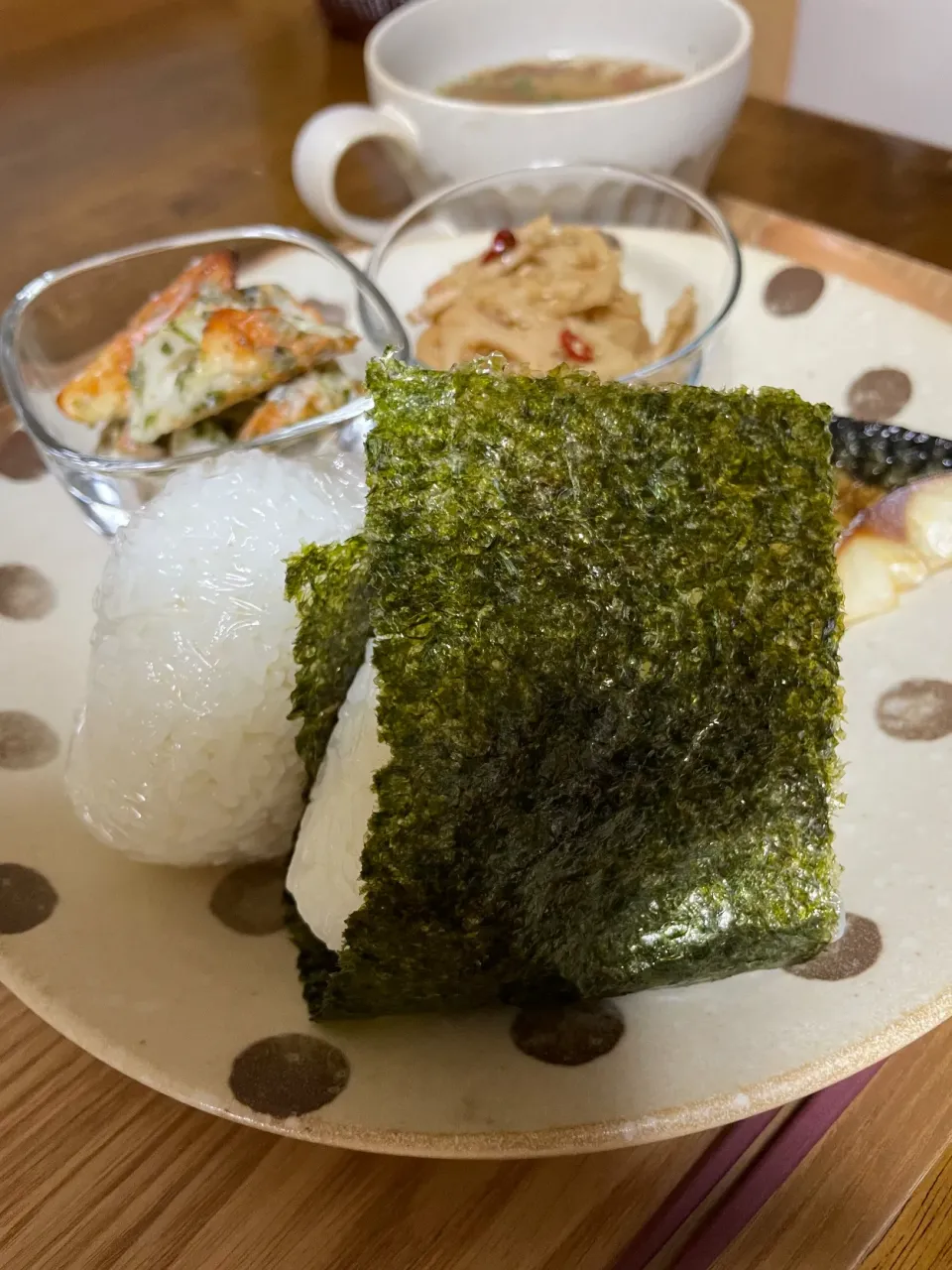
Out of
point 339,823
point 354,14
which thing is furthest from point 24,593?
point 354,14

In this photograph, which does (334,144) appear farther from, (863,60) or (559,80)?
(863,60)

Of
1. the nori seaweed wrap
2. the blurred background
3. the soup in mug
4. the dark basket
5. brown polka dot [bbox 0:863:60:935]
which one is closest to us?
the nori seaweed wrap

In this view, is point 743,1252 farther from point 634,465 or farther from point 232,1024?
point 634,465

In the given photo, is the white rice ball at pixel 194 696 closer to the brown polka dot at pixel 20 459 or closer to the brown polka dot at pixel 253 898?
the brown polka dot at pixel 253 898

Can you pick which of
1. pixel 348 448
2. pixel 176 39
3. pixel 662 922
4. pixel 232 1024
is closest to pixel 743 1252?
pixel 662 922

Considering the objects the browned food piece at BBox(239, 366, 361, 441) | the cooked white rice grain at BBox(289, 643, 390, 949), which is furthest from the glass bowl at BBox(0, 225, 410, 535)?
the cooked white rice grain at BBox(289, 643, 390, 949)

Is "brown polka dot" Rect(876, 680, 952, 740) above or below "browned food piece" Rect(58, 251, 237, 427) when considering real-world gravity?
below

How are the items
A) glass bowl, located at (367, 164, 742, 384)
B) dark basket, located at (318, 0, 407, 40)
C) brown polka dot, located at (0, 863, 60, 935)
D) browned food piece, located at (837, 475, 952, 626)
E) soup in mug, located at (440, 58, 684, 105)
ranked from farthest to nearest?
dark basket, located at (318, 0, 407, 40), soup in mug, located at (440, 58, 684, 105), glass bowl, located at (367, 164, 742, 384), browned food piece, located at (837, 475, 952, 626), brown polka dot, located at (0, 863, 60, 935)

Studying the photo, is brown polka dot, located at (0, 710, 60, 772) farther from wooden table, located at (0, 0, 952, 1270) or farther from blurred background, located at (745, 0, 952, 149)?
blurred background, located at (745, 0, 952, 149)
